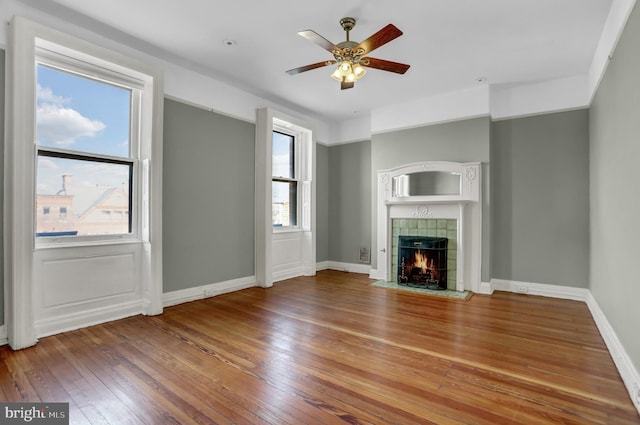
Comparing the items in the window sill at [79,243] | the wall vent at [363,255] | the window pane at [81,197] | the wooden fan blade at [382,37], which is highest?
the wooden fan blade at [382,37]

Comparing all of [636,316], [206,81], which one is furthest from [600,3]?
[206,81]

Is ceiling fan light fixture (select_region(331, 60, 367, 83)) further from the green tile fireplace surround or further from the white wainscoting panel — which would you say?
the white wainscoting panel

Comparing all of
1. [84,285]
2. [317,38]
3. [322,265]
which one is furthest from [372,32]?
[322,265]

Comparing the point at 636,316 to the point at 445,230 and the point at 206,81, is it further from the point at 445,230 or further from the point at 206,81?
the point at 206,81

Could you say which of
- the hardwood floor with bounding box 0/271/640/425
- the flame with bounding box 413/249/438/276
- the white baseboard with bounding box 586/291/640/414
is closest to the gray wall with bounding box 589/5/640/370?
the white baseboard with bounding box 586/291/640/414

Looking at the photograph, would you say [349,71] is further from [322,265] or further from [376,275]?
[322,265]

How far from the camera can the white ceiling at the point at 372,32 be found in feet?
9.29

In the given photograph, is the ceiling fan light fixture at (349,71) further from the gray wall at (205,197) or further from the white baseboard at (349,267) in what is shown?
the white baseboard at (349,267)

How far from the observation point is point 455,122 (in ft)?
15.8

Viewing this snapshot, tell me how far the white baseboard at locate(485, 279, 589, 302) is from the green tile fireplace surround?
0.60m

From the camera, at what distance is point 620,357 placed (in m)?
2.36

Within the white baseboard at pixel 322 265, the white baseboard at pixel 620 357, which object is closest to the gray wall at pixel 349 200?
the white baseboard at pixel 322 265

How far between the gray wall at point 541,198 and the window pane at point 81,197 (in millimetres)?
4912

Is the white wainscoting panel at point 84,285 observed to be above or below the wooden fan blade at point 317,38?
below
